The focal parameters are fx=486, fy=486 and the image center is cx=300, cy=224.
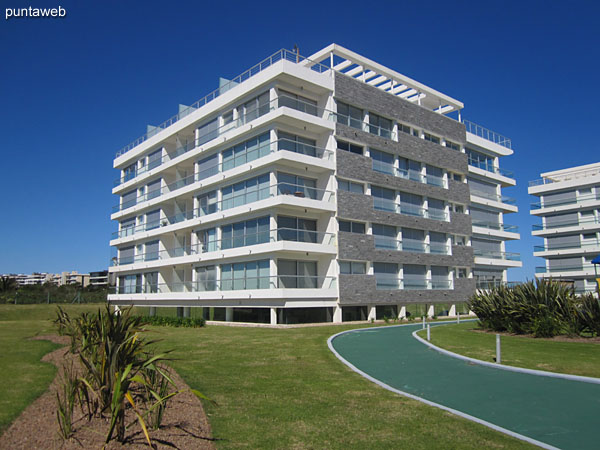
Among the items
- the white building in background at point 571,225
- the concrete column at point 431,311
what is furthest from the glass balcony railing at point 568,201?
the concrete column at point 431,311

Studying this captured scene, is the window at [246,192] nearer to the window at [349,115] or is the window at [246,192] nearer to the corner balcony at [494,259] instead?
the window at [349,115]

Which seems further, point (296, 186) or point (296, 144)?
point (296, 144)

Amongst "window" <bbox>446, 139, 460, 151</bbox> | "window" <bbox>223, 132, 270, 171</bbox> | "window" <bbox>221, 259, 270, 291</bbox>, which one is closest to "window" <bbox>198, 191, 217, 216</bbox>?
"window" <bbox>223, 132, 270, 171</bbox>

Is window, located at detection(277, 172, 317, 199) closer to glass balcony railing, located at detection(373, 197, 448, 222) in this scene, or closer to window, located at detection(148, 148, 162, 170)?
glass balcony railing, located at detection(373, 197, 448, 222)

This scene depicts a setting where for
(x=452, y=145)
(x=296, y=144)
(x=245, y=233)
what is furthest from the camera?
(x=452, y=145)

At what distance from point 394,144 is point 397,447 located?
32169 mm

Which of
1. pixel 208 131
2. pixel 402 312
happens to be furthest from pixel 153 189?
pixel 402 312

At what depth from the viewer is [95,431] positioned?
6.48 metres

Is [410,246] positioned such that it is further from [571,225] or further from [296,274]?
[571,225]

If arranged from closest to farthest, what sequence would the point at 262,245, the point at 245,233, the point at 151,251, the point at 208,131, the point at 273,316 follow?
the point at 273,316
the point at 262,245
the point at 245,233
the point at 208,131
the point at 151,251

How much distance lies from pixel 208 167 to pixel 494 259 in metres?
29.3

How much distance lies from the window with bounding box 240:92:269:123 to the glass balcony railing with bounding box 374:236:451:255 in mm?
11919

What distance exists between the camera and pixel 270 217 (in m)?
30.4

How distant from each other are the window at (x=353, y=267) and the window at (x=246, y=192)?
7.06 metres
